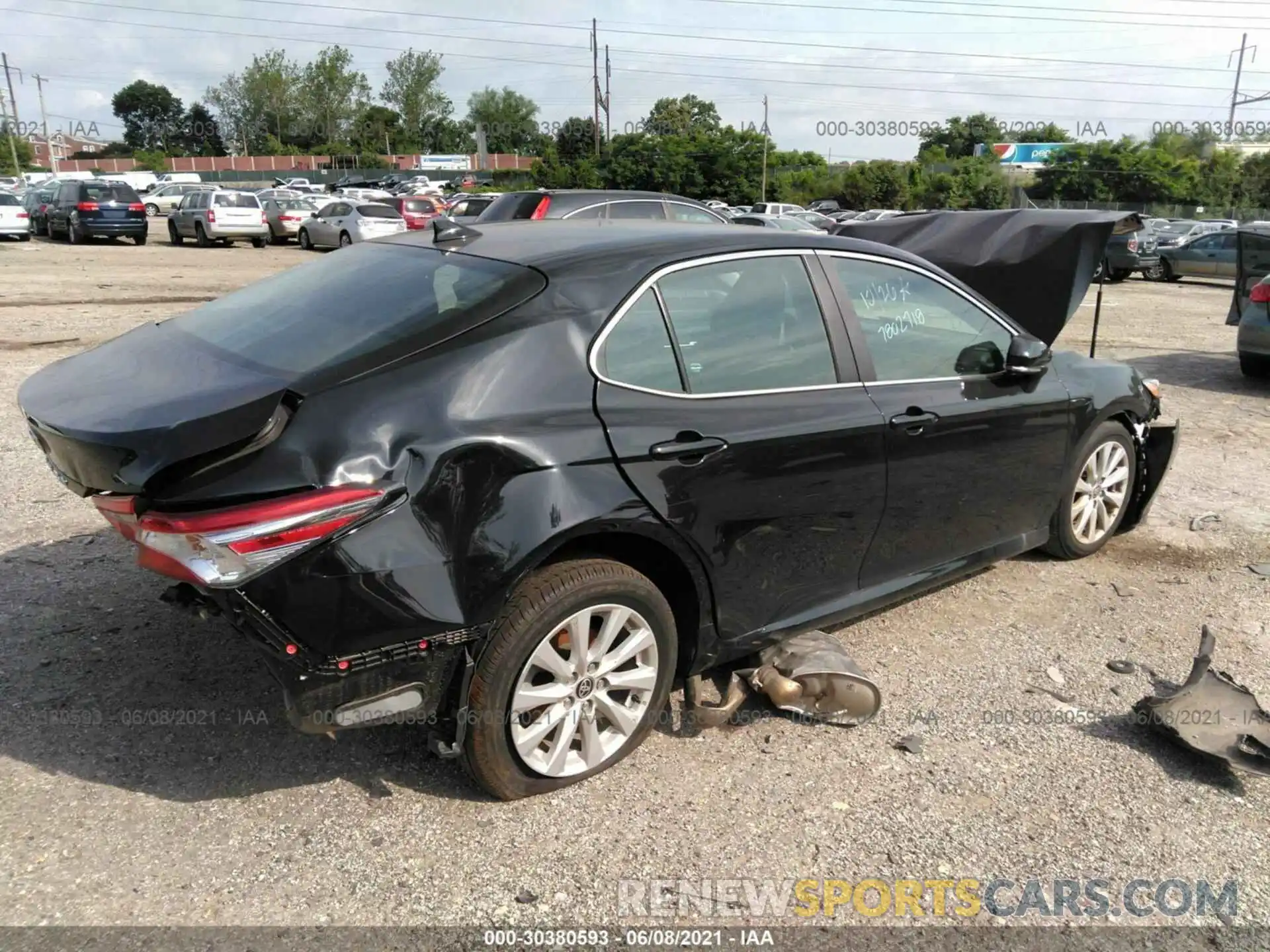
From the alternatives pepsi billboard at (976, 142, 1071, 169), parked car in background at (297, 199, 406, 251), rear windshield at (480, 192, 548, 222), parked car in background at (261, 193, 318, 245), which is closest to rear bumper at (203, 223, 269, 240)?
parked car in background at (261, 193, 318, 245)

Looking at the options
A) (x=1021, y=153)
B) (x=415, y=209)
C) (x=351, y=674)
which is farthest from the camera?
(x=1021, y=153)

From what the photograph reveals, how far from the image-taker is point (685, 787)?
10.2 ft

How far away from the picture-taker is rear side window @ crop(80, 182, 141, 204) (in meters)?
25.2

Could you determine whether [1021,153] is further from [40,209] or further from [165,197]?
[40,209]

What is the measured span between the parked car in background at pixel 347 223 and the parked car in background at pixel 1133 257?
1594cm

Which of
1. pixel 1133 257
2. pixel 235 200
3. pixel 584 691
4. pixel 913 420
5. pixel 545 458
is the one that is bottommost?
pixel 584 691

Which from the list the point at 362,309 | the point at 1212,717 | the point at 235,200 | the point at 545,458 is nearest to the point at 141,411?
the point at 362,309

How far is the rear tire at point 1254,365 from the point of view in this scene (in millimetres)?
9547

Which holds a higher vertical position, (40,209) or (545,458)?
(40,209)

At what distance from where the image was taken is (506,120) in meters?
116

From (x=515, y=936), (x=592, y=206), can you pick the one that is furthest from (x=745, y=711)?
(x=592, y=206)

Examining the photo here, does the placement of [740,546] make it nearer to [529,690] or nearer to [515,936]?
[529,690]

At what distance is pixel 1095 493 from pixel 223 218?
84.0 feet

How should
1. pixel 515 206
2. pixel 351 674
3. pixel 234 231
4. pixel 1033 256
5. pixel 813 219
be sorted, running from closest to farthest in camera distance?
pixel 351 674
pixel 1033 256
pixel 515 206
pixel 234 231
pixel 813 219
